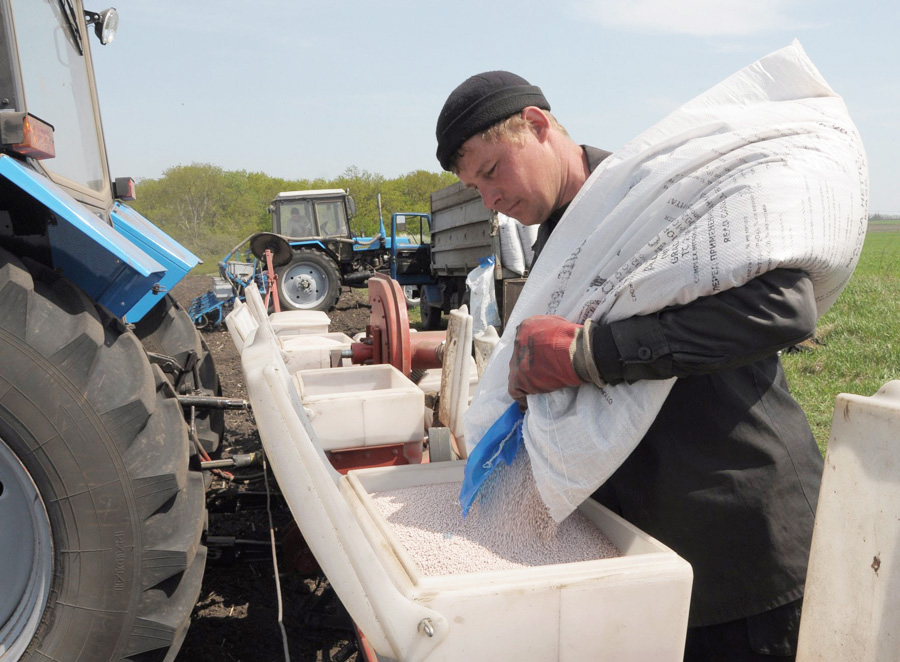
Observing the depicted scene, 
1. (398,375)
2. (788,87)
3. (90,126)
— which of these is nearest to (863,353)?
(398,375)

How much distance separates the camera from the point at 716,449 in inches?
46.9

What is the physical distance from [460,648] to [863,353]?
20.6 feet

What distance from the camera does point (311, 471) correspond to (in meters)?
1.08

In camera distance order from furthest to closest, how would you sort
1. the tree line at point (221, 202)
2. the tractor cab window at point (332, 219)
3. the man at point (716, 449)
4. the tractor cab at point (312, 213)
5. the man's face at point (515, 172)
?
the tree line at point (221, 202) < the tractor cab window at point (332, 219) < the tractor cab at point (312, 213) < the man's face at point (515, 172) < the man at point (716, 449)

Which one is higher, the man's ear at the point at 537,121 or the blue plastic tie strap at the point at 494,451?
the man's ear at the point at 537,121

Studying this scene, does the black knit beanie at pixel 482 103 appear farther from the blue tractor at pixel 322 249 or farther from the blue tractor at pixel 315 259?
the blue tractor at pixel 322 249

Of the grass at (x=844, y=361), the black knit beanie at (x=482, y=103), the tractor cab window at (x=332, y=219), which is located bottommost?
the grass at (x=844, y=361)

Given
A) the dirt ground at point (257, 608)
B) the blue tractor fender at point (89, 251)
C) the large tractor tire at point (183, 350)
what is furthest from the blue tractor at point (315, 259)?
the blue tractor fender at point (89, 251)

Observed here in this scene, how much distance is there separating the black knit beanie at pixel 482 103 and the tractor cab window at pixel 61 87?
4.70 ft

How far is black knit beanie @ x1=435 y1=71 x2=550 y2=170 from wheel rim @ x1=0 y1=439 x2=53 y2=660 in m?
1.28

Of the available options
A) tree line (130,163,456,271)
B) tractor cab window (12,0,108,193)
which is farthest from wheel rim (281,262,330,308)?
tree line (130,163,456,271)

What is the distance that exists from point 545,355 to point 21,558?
4.90 feet

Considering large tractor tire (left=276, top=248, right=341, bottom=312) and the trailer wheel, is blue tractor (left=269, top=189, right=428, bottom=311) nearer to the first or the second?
large tractor tire (left=276, top=248, right=341, bottom=312)

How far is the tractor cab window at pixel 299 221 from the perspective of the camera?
11844 mm
